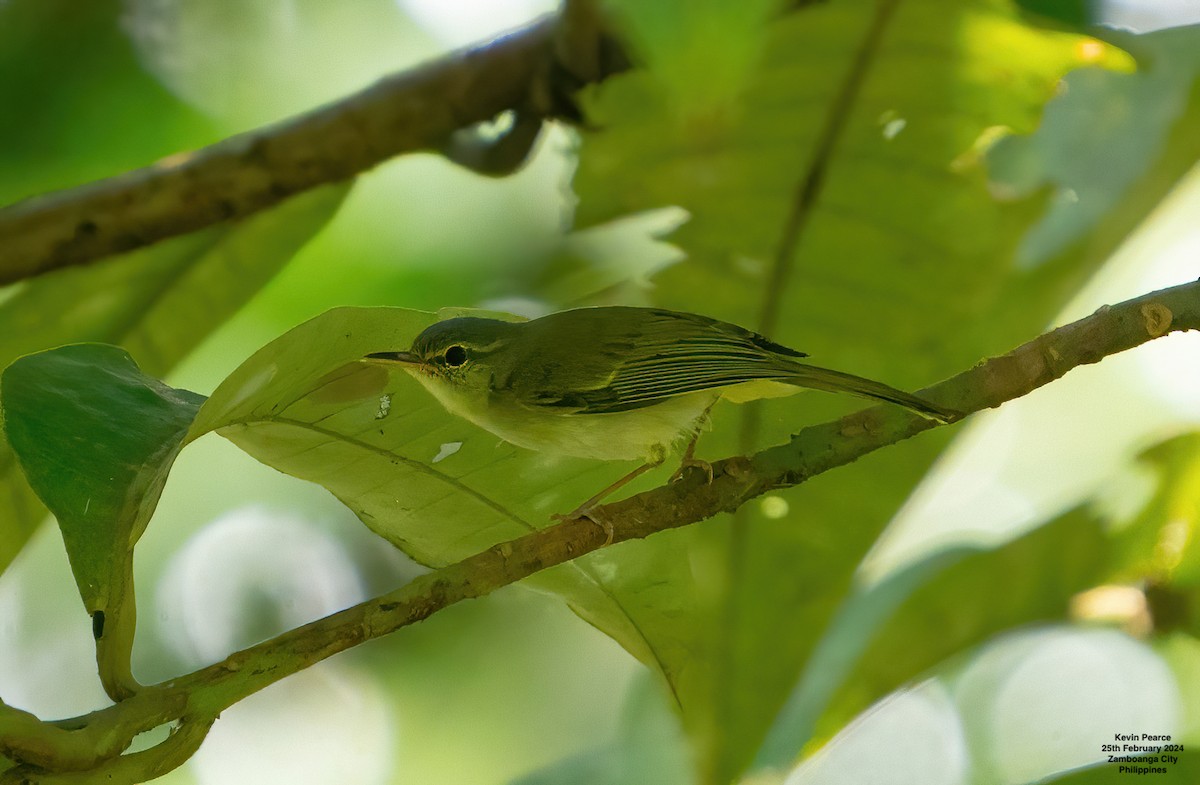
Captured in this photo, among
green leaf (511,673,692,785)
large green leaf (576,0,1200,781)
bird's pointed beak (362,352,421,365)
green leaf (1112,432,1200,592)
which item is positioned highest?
large green leaf (576,0,1200,781)

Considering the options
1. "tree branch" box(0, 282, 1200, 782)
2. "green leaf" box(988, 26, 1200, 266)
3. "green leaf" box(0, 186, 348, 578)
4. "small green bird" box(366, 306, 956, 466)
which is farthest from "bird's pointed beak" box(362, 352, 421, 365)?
"green leaf" box(988, 26, 1200, 266)

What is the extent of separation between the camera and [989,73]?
1413mm

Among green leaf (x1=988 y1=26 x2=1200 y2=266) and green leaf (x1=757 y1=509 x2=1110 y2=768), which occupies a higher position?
green leaf (x1=988 y1=26 x2=1200 y2=266)

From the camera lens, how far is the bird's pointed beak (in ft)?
3.67

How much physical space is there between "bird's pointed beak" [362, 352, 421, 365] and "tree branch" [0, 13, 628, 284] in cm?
45

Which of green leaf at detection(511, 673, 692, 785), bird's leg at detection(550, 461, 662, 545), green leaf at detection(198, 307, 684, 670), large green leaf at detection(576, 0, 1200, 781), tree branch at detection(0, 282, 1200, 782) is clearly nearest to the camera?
tree branch at detection(0, 282, 1200, 782)

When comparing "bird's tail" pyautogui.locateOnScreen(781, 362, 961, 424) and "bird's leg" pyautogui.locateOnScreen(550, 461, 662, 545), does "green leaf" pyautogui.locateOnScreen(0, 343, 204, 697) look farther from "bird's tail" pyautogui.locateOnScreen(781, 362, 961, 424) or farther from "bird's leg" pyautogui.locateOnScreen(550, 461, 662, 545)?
"bird's tail" pyautogui.locateOnScreen(781, 362, 961, 424)

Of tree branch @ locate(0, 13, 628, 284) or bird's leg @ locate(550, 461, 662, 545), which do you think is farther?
tree branch @ locate(0, 13, 628, 284)

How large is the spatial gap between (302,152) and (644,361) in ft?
1.94

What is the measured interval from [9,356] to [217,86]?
917 mm

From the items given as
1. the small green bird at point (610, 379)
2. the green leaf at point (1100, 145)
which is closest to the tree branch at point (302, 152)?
the small green bird at point (610, 379)

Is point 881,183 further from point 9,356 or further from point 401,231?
point 9,356

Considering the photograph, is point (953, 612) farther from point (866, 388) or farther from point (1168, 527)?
point (866, 388)

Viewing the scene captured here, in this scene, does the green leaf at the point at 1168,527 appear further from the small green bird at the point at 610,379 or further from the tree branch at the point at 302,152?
the tree branch at the point at 302,152
